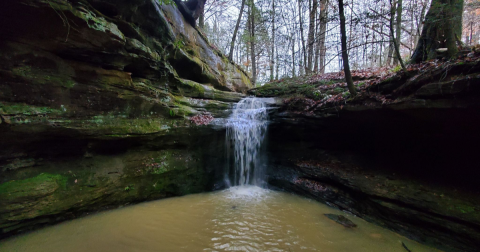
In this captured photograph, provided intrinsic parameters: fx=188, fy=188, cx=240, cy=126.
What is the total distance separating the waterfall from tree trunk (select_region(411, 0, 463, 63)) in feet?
16.2

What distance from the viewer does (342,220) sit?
172 inches

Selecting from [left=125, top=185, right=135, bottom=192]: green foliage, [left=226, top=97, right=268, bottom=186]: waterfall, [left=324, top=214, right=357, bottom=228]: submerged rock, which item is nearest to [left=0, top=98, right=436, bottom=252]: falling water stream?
[left=324, top=214, right=357, bottom=228]: submerged rock

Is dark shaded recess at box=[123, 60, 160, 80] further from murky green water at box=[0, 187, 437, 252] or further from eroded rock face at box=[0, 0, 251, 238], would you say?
murky green water at box=[0, 187, 437, 252]

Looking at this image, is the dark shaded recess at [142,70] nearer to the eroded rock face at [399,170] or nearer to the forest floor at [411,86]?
the eroded rock face at [399,170]

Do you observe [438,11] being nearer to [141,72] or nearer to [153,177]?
[141,72]

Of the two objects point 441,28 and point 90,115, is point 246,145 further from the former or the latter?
point 441,28

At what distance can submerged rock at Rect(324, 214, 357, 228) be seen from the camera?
4.19 meters

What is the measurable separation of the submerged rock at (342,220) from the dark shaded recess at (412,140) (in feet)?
6.40

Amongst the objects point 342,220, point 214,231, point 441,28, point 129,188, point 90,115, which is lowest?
point 342,220

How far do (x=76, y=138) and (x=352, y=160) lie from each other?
25.0ft

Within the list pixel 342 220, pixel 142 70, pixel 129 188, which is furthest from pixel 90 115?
pixel 342 220

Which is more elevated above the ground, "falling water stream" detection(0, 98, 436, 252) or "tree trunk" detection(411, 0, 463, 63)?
"tree trunk" detection(411, 0, 463, 63)

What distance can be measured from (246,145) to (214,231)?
160 inches

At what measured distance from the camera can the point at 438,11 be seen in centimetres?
441
